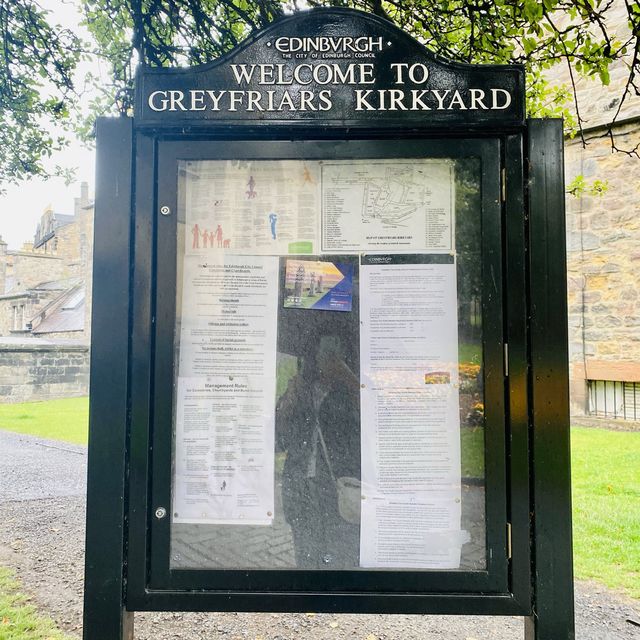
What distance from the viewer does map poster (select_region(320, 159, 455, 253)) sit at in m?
1.92

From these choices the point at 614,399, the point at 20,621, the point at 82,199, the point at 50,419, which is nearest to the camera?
the point at 20,621

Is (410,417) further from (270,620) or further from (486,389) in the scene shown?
(270,620)

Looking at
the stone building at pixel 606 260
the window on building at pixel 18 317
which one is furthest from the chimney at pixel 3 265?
the stone building at pixel 606 260

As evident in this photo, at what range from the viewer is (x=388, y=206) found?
6.37 feet

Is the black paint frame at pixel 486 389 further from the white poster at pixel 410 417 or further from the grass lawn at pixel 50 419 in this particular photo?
the grass lawn at pixel 50 419

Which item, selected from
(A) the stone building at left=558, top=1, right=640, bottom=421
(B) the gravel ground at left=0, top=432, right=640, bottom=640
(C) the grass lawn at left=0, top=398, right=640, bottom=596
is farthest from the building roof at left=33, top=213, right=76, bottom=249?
(B) the gravel ground at left=0, top=432, right=640, bottom=640

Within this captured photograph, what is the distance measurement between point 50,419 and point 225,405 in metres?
12.2

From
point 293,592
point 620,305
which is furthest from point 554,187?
point 620,305

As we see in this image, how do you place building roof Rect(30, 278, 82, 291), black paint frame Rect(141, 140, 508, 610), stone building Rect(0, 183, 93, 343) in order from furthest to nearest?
building roof Rect(30, 278, 82, 291) → stone building Rect(0, 183, 93, 343) → black paint frame Rect(141, 140, 508, 610)

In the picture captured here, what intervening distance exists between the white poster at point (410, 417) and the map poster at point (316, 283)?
8 cm

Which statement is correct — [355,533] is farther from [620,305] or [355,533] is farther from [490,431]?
[620,305]

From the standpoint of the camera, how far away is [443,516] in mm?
1864

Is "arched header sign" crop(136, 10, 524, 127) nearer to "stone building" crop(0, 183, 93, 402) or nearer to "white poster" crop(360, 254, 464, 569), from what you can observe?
"white poster" crop(360, 254, 464, 569)

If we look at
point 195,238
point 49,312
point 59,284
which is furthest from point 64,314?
point 195,238
